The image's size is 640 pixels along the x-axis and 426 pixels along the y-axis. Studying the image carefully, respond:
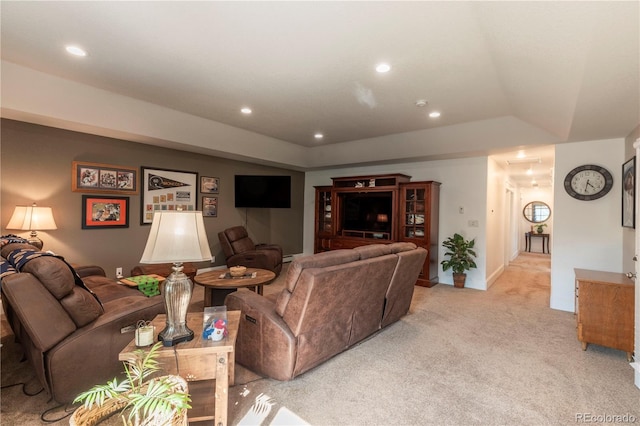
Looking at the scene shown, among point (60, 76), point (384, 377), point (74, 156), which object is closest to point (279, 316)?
point (384, 377)

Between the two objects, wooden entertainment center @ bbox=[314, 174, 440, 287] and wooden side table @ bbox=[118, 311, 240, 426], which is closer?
wooden side table @ bbox=[118, 311, 240, 426]

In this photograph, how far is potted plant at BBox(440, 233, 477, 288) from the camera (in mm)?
4957

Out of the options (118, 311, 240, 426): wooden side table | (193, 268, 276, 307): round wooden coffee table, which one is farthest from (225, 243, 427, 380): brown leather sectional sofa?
(193, 268, 276, 307): round wooden coffee table

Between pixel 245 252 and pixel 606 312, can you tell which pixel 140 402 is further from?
pixel 245 252

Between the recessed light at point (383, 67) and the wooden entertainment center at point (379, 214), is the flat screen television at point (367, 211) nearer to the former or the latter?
the wooden entertainment center at point (379, 214)

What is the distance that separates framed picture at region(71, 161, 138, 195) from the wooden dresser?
572cm

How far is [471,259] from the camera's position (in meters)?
5.00

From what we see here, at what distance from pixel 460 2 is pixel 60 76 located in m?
3.96

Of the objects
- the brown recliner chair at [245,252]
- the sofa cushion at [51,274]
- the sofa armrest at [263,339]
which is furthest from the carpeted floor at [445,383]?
the brown recliner chair at [245,252]

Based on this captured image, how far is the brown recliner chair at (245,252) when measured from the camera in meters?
5.03

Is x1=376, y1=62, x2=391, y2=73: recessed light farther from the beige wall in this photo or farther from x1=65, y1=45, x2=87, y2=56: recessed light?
the beige wall

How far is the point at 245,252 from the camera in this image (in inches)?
204

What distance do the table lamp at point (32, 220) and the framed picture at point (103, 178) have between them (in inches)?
23.5

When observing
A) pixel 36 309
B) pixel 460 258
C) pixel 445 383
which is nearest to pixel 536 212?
pixel 460 258
